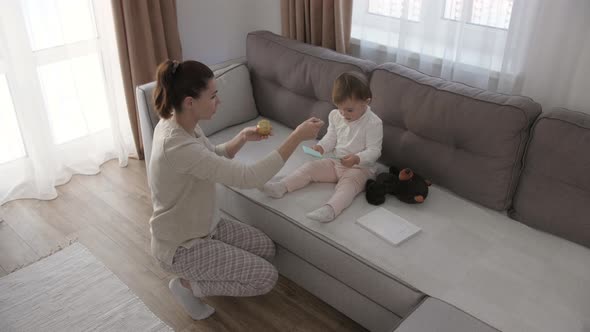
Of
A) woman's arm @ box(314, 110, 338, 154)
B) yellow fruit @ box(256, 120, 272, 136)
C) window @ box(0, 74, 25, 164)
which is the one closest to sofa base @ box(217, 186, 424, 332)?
yellow fruit @ box(256, 120, 272, 136)

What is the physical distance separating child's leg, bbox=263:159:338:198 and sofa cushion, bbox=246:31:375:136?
40 centimetres

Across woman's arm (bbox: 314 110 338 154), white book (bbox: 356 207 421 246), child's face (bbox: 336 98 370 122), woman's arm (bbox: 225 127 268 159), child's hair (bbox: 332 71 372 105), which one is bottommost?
white book (bbox: 356 207 421 246)

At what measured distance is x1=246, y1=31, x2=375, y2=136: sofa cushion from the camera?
9.31 ft

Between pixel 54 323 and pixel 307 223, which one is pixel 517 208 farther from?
pixel 54 323

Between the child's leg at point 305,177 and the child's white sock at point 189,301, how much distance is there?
584mm

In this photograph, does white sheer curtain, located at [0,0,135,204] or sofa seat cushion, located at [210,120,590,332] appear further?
white sheer curtain, located at [0,0,135,204]

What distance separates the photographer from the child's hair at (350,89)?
2.44m

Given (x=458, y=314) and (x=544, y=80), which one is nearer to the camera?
(x=458, y=314)

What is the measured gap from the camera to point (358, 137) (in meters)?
2.56

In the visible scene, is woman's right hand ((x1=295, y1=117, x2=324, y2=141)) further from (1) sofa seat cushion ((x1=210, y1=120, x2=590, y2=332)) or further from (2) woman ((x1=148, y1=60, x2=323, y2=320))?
(1) sofa seat cushion ((x1=210, y1=120, x2=590, y2=332))

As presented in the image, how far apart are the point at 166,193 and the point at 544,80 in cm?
181

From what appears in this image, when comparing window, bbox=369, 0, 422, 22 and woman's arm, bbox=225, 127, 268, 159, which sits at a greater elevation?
window, bbox=369, 0, 422, 22

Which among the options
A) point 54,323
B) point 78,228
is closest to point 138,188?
point 78,228

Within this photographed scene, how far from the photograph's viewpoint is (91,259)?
277 cm
